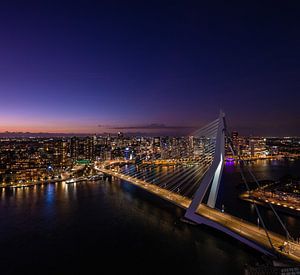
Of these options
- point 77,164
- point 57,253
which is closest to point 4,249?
point 57,253

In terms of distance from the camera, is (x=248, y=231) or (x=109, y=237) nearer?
(x=248, y=231)

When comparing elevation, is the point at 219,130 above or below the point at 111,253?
above

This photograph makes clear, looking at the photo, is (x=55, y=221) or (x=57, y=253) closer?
(x=57, y=253)

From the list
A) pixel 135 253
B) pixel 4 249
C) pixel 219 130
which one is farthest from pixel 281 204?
pixel 4 249

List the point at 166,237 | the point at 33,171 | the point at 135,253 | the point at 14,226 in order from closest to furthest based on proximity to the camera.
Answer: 1. the point at 135,253
2. the point at 166,237
3. the point at 14,226
4. the point at 33,171

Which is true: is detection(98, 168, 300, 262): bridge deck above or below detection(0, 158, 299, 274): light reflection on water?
above

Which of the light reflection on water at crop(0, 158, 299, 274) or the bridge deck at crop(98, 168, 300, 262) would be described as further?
the light reflection on water at crop(0, 158, 299, 274)

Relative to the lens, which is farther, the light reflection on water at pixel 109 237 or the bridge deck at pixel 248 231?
the light reflection on water at pixel 109 237

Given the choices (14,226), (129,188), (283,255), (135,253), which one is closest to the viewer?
(283,255)

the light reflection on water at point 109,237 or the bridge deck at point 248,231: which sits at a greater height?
the bridge deck at point 248,231

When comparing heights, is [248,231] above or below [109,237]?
above

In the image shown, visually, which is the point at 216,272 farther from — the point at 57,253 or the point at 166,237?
the point at 57,253
